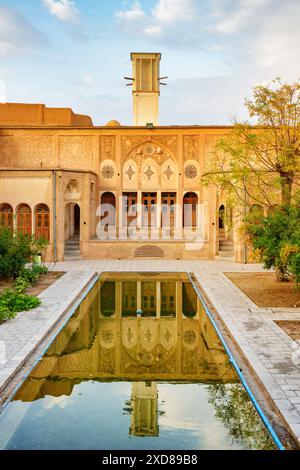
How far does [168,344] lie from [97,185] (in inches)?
542

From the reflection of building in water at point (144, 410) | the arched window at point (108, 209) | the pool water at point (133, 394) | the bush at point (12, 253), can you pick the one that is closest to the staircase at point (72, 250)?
the arched window at point (108, 209)

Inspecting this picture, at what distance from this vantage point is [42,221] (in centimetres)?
1711

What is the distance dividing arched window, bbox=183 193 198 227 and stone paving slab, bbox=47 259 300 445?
5768mm

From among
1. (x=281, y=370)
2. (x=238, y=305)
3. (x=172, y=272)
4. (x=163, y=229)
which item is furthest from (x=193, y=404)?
(x=163, y=229)

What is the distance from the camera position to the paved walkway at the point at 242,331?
5.16 metres

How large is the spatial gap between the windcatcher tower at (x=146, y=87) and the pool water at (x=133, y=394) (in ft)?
53.4

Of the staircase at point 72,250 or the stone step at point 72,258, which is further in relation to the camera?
the staircase at point 72,250

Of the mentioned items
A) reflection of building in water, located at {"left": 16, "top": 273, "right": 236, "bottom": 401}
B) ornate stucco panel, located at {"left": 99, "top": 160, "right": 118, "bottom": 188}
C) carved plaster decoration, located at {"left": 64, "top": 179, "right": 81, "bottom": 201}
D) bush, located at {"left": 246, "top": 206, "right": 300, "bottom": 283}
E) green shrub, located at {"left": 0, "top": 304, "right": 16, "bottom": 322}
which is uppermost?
ornate stucco panel, located at {"left": 99, "top": 160, "right": 118, "bottom": 188}

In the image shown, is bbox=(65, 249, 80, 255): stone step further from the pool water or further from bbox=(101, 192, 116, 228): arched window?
the pool water

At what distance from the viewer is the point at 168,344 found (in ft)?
24.5

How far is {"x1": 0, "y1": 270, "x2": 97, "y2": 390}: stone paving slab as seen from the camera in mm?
6068

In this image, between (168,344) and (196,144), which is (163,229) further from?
(168,344)

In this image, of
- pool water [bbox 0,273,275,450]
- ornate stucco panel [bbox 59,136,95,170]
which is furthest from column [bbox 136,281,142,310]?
ornate stucco panel [bbox 59,136,95,170]

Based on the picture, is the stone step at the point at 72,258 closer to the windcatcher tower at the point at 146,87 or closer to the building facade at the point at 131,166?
the building facade at the point at 131,166
